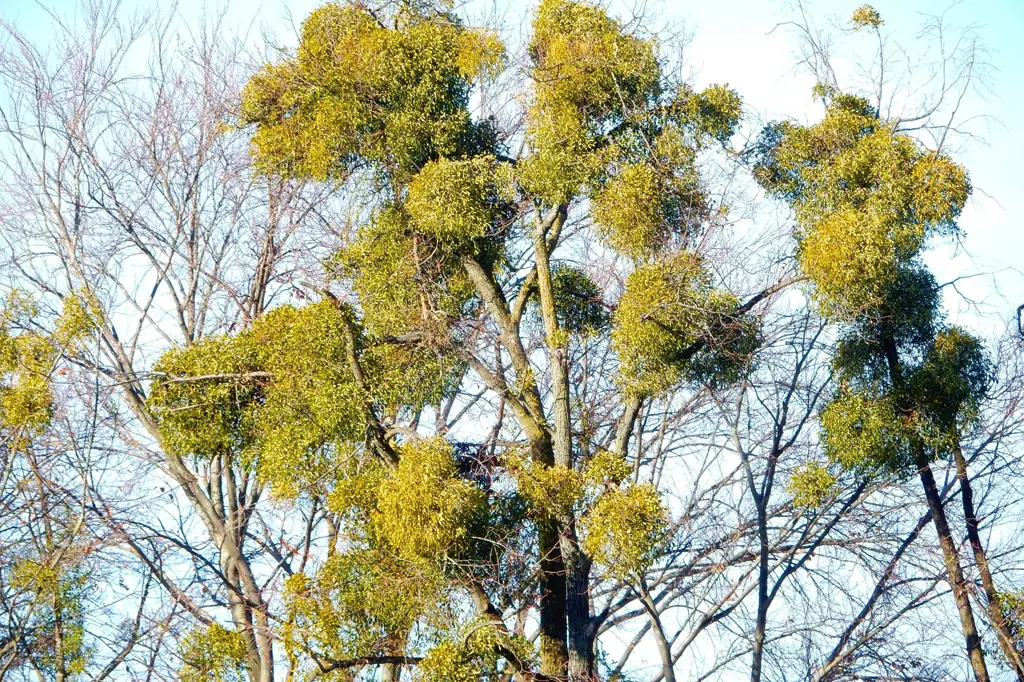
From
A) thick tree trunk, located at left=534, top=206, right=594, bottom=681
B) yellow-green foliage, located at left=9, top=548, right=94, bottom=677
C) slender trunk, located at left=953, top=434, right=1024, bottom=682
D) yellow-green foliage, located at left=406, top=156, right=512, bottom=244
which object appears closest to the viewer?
thick tree trunk, located at left=534, top=206, right=594, bottom=681

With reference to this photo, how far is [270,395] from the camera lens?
7730mm

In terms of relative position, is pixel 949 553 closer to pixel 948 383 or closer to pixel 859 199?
pixel 948 383

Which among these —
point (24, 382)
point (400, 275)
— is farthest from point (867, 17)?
point (24, 382)

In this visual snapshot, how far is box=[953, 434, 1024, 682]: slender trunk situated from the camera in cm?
786

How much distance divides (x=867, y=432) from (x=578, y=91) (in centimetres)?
351

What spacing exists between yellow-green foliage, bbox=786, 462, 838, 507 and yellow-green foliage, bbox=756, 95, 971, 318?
1330 millimetres

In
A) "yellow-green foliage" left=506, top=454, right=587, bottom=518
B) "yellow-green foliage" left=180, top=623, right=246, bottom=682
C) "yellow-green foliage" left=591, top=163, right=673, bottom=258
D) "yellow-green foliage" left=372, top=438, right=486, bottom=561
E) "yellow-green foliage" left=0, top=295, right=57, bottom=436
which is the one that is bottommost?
"yellow-green foliage" left=180, top=623, right=246, bottom=682

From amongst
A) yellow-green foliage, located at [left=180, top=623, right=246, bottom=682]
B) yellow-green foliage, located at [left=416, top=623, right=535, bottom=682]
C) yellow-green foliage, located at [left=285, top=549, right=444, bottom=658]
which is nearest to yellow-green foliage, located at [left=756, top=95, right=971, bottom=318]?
yellow-green foliage, located at [left=416, top=623, right=535, bottom=682]

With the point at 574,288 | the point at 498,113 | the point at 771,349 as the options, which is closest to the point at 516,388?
the point at 574,288

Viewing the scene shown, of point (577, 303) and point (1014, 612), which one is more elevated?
point (577, 303)

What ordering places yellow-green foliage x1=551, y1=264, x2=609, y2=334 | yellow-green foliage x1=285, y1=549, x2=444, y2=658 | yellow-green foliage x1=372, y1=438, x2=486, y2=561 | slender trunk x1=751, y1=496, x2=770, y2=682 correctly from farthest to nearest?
yellow-green foliage x1=551, y1=264, x2=609, y2=334 < slender trunk x1=751, y1=496, x2=770, y2=682 < yellow-green foliage x1=285, y1=549, x2=444, y2=658 < yellow-green foliage x1=372, y1=438, x2=486, y2=561

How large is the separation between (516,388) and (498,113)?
3.22 metres

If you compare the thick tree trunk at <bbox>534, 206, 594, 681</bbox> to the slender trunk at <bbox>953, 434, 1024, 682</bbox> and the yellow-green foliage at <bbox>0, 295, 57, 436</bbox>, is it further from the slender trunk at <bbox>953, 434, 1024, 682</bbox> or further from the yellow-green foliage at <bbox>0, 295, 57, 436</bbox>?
the yellow-green foliage at <bbox>0, 295, 57, 436</bbox>

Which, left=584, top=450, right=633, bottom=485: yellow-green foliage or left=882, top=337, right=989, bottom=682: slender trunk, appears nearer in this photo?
left=584, top=450, right=633, bottom=485: yellow-green foliage
